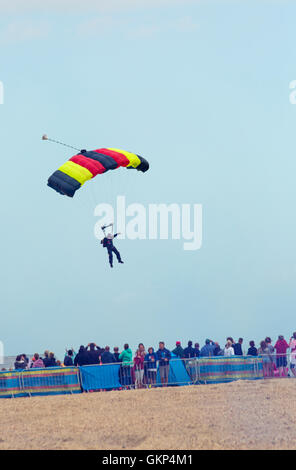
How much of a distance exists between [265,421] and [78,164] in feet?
40.6

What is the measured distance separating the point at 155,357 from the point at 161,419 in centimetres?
598

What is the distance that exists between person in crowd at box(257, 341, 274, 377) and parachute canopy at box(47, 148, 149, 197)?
8.15 m

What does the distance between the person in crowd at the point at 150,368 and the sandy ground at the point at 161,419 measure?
0.95 meters

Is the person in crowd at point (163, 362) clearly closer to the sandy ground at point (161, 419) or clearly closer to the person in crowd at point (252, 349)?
the sandy ground at point (161, 419)

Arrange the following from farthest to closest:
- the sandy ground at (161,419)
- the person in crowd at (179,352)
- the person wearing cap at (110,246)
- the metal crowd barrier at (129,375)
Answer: the person wearing cap at (110,246) < the person in crowd at (179,352) < the metal crowd barrier at (129,375) < the sandy ground at (161,419)

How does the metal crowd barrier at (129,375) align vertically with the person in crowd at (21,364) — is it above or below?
below

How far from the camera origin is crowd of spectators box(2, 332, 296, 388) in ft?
113

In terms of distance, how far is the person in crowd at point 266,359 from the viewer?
117 ft

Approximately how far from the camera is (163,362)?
3416 cm

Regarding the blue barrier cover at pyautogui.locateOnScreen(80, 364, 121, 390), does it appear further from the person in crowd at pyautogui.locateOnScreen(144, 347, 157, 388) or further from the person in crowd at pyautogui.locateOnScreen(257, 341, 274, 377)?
the person in crowd at pyautogui.locateOnScreen(257, 341, 274, 377)

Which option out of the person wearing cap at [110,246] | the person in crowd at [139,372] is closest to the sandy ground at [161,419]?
the person in crowd at [139,372]

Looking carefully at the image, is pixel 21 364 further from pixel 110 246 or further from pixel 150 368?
pixel 110 246
